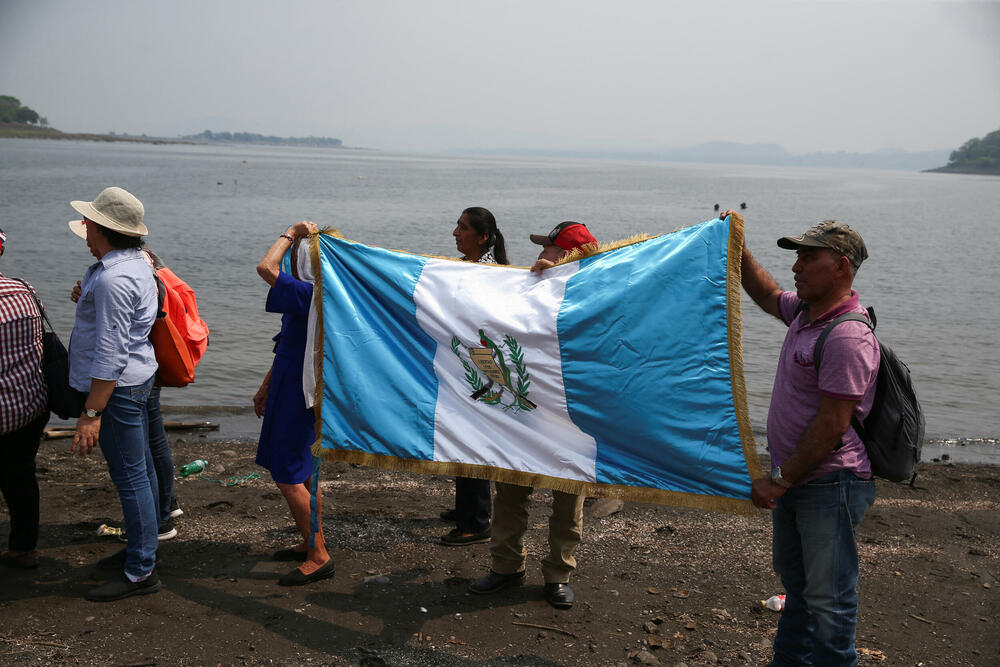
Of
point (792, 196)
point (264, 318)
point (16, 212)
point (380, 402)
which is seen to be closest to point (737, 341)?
point (380, 402)

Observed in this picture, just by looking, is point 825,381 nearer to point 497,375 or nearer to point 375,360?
point 497,375

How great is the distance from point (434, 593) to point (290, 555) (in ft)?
3.48

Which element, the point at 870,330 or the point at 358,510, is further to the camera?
the point at 358,510

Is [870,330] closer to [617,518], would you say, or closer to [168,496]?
[617,518]

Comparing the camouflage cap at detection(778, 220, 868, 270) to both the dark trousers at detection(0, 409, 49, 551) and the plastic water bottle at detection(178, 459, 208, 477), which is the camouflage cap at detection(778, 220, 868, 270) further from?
the plastic water bottle at detection(178, 459, 208, 477)

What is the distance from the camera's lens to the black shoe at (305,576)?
5.08m

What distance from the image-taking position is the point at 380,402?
4766mm

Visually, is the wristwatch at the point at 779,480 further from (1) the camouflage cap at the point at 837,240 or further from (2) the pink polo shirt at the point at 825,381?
(1) the camouflage cap at the point at 837,240

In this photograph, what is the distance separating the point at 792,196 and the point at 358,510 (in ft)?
272

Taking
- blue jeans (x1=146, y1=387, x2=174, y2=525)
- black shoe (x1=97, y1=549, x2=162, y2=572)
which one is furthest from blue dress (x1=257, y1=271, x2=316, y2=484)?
black shoe (x1=97, y1=549, x2=162, y2=572)

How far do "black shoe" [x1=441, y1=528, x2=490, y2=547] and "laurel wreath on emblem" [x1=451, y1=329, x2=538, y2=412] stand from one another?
66.3 inches

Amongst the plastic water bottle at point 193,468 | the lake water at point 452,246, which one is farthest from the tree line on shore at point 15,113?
the plastic water bottle at point 193,468

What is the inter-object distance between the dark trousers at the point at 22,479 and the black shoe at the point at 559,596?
125 inches

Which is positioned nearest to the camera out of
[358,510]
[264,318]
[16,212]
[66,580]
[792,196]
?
[66,580]
